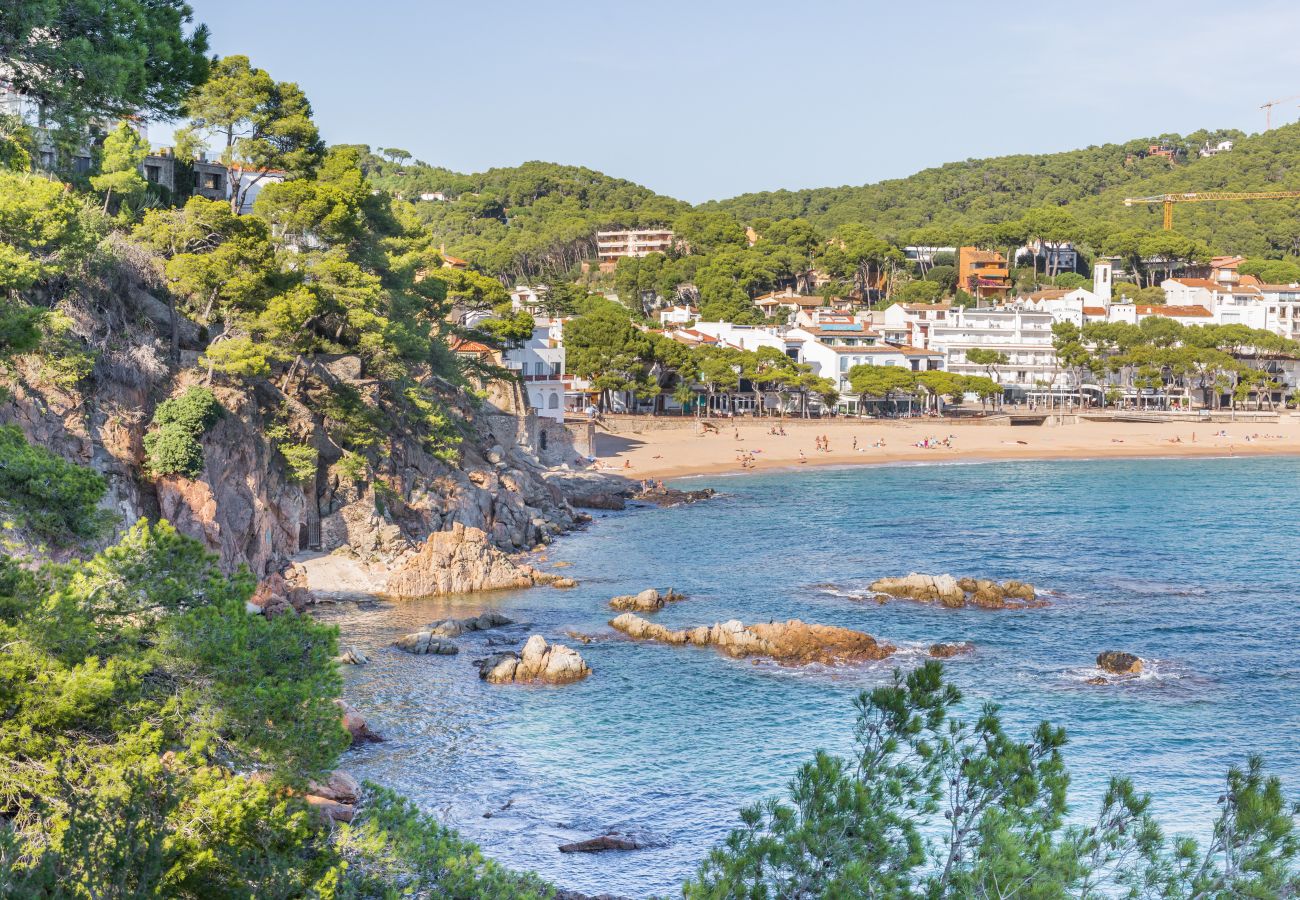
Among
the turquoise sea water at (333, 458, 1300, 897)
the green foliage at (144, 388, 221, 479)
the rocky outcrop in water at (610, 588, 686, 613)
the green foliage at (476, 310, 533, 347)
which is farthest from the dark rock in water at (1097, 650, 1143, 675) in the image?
the green foliage at (476, 310, 533, 347)

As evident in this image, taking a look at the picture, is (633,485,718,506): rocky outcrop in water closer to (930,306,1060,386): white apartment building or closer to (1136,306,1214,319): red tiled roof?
(930,306,1060,386): white apartment building

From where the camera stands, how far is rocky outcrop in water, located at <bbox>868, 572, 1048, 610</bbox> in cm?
3531

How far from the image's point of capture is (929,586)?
119ft

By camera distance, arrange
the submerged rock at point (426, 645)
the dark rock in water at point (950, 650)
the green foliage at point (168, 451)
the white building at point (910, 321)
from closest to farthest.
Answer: the submerged rock at point (426, 645) → the dark rock in water at point (950, 650) → the green foliage at point (168, 451) → the white building at point (910, 321)

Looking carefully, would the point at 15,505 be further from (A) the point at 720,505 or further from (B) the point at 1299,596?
(A) the point at 720,505

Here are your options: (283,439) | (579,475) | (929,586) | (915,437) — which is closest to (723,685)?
(929,586)

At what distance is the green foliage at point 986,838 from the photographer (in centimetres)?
957

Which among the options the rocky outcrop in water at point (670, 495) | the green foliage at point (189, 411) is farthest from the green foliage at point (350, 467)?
the rocky outcrop in water at point (670, 495)

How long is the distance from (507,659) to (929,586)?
14374 mm

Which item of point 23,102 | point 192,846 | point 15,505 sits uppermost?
point 23,102

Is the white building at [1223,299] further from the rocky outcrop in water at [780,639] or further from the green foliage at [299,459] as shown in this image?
the green foliage at [299,459]

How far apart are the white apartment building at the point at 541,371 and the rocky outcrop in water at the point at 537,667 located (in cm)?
3788

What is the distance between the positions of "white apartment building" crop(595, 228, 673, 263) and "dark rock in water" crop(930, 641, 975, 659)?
371ft

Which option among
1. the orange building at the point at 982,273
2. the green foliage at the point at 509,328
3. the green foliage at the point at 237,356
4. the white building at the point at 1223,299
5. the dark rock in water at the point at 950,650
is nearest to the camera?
the dark rock in water at the point at 950,650
